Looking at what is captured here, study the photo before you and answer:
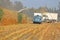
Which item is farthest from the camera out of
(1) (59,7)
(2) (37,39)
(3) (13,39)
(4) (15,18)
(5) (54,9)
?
(1) (59,7)

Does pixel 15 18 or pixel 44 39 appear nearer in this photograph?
pixel 44 39

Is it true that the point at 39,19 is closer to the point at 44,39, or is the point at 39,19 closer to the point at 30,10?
the point at 44,39

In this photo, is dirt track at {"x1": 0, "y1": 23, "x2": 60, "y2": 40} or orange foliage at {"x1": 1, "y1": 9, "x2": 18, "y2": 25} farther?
orange foliage at {"x1": 1, "y1": 9, "x2": 18, "y2": 25}

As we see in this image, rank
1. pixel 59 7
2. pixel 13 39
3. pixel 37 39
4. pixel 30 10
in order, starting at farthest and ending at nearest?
pixel 59 7 < pixel 30 10 < pixel 37 39 < pixel 13 39

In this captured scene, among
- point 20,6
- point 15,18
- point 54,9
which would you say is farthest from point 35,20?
point 54,9

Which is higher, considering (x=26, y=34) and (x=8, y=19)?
(x=8, y=19)

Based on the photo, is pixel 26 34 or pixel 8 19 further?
pixel 8 19

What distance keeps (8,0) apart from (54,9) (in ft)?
84.5

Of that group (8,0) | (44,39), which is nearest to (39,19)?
(44,39)

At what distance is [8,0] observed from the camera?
Result: 299ft

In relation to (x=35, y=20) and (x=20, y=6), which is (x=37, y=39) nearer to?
(x=35, y=20)

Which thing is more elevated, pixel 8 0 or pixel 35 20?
pixel 8 0

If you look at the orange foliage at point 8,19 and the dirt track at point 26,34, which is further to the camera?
the orange foliage at point 8,19

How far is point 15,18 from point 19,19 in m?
3.93
